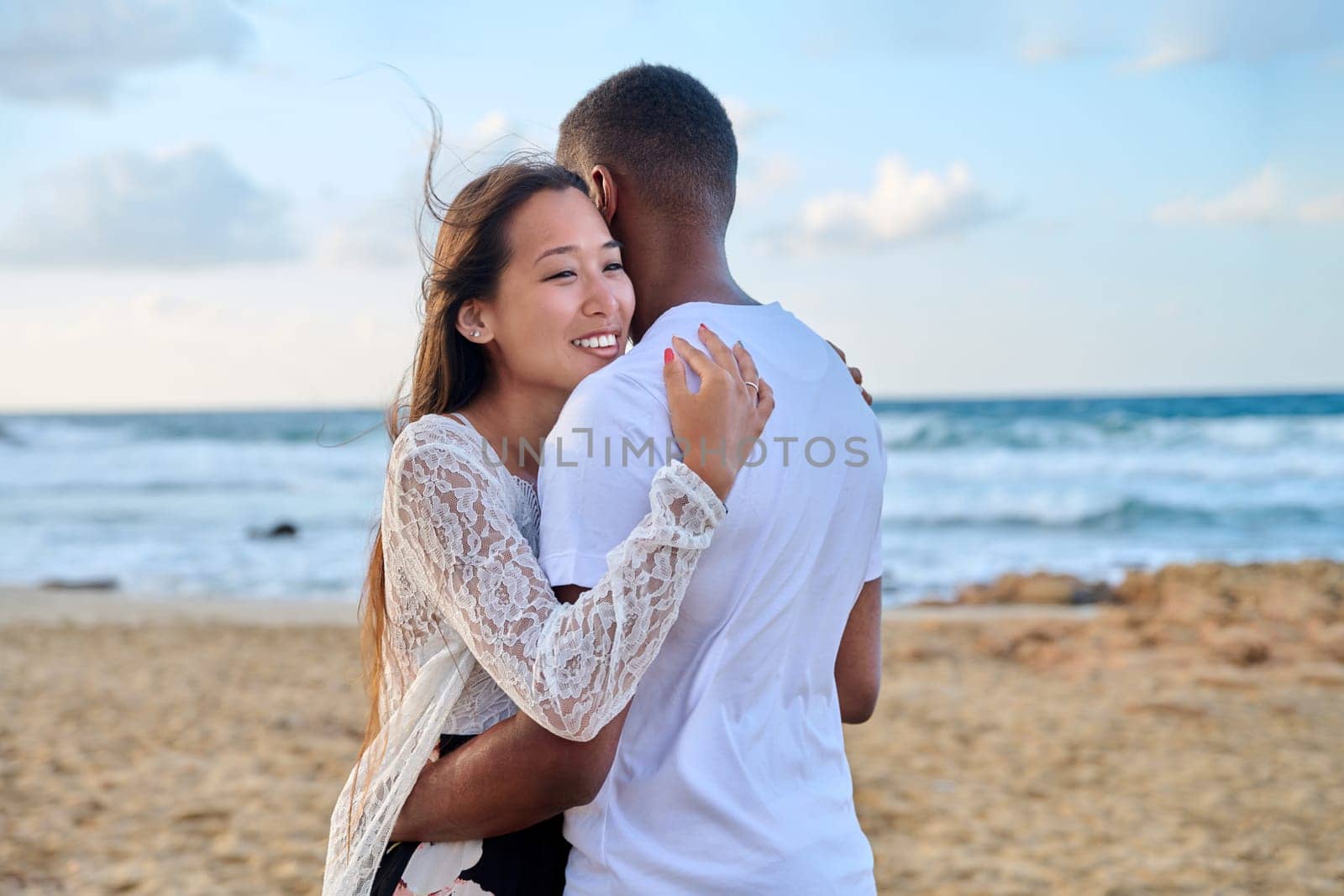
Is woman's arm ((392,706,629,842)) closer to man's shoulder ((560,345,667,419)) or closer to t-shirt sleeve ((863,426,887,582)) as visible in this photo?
man's shoulder ((560,345,667,419))

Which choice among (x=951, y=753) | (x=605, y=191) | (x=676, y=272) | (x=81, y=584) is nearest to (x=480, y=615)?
(x=676, y=272)

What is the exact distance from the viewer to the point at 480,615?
5.08ft

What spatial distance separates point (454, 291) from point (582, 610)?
2.27 feet

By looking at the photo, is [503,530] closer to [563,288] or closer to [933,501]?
[563,288]

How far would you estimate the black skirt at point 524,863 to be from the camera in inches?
66.1

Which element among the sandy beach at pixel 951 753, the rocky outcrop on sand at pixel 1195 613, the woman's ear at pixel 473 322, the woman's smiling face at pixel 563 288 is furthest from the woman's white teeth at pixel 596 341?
the rocky outcrop on sand at pixel 1195 613

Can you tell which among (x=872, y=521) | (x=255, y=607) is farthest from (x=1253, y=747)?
(x=255, y=607)

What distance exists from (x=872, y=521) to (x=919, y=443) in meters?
26.4

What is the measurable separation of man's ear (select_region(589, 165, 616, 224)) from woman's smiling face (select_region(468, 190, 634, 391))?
0.06 m

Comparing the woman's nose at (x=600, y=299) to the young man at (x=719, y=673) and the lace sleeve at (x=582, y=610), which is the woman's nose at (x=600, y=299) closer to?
the young man at (x=719, y=673)

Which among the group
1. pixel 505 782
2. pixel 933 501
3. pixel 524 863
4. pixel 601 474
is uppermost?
pixel 601 474

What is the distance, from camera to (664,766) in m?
1.58

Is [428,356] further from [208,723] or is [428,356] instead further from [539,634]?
[208,723]

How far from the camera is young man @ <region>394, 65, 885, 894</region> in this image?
5.10ft
